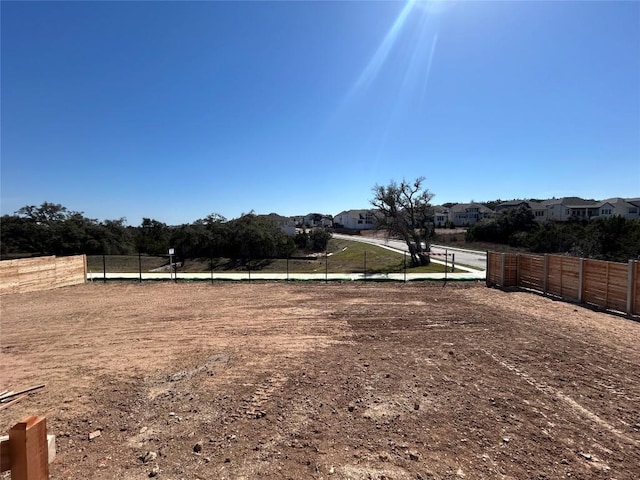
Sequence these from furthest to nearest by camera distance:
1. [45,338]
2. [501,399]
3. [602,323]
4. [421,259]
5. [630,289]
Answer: [421,259] → [630,289] → [602,323] → [45,338] → [501,399]

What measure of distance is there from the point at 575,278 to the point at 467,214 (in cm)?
7887

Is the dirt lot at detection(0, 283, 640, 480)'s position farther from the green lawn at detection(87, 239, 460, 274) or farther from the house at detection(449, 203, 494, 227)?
the house at detection(449, 203, 494, 227)

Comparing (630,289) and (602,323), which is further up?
(630,289)

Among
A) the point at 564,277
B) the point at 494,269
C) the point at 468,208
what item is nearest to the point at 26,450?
the point at 564,277

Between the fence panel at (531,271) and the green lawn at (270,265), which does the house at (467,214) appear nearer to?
the green lawn at (270,265)

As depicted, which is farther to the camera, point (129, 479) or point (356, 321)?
point (356, 321)

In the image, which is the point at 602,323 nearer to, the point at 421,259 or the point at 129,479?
the point at 129,479

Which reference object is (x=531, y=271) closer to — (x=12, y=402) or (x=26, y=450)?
(x=12, y=402)

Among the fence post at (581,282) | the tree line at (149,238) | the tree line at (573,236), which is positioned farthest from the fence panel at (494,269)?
the tree line at (149,238)

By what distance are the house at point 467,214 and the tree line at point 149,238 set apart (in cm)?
5955

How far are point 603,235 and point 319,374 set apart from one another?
30.4 m

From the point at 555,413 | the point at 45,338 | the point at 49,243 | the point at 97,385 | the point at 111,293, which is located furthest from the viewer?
the point at 49,243

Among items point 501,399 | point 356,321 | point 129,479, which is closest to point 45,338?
point 129,479

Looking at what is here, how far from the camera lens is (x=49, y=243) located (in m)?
35.1
